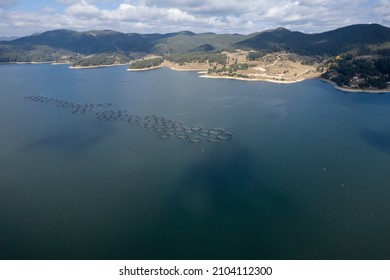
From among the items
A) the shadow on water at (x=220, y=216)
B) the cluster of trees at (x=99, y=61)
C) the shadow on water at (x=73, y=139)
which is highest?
the cluster of trees at (x=99, y=61)

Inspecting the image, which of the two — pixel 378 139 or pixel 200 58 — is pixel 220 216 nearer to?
pixel 378 139

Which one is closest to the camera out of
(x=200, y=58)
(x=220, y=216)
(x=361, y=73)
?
(x=220, y=216)

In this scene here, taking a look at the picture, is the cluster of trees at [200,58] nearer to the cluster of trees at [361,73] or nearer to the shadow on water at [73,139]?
the cluster of trees at [361,73]

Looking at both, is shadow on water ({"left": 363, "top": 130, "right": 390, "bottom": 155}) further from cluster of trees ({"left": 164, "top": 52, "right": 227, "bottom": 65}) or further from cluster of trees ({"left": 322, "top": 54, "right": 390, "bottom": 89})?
cluster of trees ({"left": 164, "top": 52, "right": 227, "bottom": 65})

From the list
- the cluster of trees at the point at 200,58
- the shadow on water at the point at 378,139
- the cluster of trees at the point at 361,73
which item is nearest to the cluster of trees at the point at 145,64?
the cluster of trees at the point at 200,58

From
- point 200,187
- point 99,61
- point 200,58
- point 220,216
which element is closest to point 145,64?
point 200,58

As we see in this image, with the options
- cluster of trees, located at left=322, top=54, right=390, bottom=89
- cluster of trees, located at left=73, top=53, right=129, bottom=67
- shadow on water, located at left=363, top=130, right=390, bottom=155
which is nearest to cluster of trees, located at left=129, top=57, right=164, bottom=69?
cluster of trees, located at left=73, top=53, right=129, bottom=67
